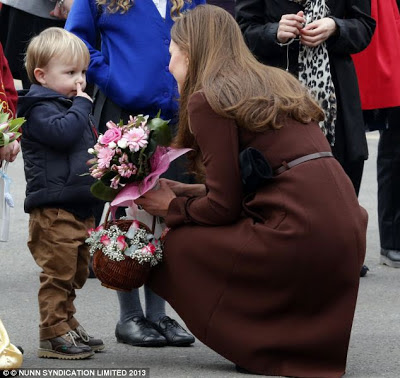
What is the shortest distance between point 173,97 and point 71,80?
629mm

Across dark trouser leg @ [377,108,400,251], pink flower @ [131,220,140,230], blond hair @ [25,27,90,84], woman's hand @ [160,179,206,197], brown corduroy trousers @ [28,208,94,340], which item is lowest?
dark trouser leg @ [377,108,400,251]

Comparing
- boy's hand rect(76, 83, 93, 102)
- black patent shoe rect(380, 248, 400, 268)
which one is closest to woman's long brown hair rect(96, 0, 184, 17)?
boy's hand rect(76, 83, 93, 102)

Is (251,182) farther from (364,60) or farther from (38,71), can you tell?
(364,60)

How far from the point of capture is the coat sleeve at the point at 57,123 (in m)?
5.36

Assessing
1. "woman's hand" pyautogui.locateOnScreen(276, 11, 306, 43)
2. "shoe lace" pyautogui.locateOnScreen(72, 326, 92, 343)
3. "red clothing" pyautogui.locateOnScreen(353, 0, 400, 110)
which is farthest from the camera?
"red clothing" pyautogui.locateOnScreen(353, 0, 400, 110)

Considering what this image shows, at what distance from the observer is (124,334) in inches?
226

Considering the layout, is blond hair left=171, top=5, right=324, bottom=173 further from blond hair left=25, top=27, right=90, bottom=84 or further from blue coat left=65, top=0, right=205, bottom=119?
blue coat left=65, top=0, right=205, bottom=119

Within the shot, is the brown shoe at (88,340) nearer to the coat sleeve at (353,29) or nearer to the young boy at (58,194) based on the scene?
the young boy at (58,194)

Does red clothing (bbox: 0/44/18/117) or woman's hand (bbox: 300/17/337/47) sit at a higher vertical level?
red clothing (bbox: 0/44/18/117)

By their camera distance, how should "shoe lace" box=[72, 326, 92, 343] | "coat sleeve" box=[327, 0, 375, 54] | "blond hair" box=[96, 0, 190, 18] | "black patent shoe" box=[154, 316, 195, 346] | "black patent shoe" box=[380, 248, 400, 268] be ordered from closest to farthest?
"shoe lace" box=[72, 326, 92, 343] < "black patent shoe" box=[154, 316, 195, 346] < "blond hair" box=[96, 0, 190, 18] < "coat sleeve" box=[327, 0, 375, 54] < "black patent shoe" box=[380, 248, 400, 268]

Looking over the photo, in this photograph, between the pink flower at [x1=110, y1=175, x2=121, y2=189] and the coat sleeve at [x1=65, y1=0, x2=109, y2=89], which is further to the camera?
the coat sleeve at [x1=65, y1=0, x2=109, y2=89]

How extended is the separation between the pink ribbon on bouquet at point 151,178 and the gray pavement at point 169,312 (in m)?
0.49

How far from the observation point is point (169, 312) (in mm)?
6449

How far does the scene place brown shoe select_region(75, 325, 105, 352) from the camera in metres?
5.47
